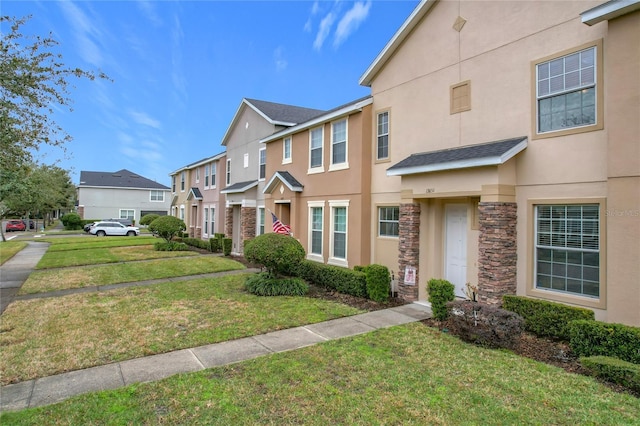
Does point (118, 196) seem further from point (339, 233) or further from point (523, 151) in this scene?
point (523, 151)

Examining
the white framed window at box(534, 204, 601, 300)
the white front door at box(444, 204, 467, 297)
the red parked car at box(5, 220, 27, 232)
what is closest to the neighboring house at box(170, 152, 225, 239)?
the white front door at box(444, 204, 467, 297)

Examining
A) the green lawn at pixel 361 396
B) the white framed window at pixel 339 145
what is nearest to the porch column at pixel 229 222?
the white framed window at pixel 339 145

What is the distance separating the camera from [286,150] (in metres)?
17.6

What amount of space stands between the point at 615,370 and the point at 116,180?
197 feet

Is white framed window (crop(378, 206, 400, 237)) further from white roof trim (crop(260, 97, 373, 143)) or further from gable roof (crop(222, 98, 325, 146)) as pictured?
gable roof (crop(222, 98, 325, 146))

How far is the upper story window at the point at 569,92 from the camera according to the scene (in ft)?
23.8

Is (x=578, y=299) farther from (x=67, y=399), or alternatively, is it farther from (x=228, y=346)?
(x=67, y=399)

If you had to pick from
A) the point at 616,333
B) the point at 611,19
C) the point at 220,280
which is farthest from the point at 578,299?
Answer: the point at 220,280

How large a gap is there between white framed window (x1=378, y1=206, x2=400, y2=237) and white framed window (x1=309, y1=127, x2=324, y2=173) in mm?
3594

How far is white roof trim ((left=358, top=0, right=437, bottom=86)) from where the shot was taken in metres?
10.6

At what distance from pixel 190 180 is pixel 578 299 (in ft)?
101

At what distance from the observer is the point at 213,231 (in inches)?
1047

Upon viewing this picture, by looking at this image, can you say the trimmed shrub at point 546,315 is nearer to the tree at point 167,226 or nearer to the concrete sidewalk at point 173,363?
the concrete sidewalk at point 173,363

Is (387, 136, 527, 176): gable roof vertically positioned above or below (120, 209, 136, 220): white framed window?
above
